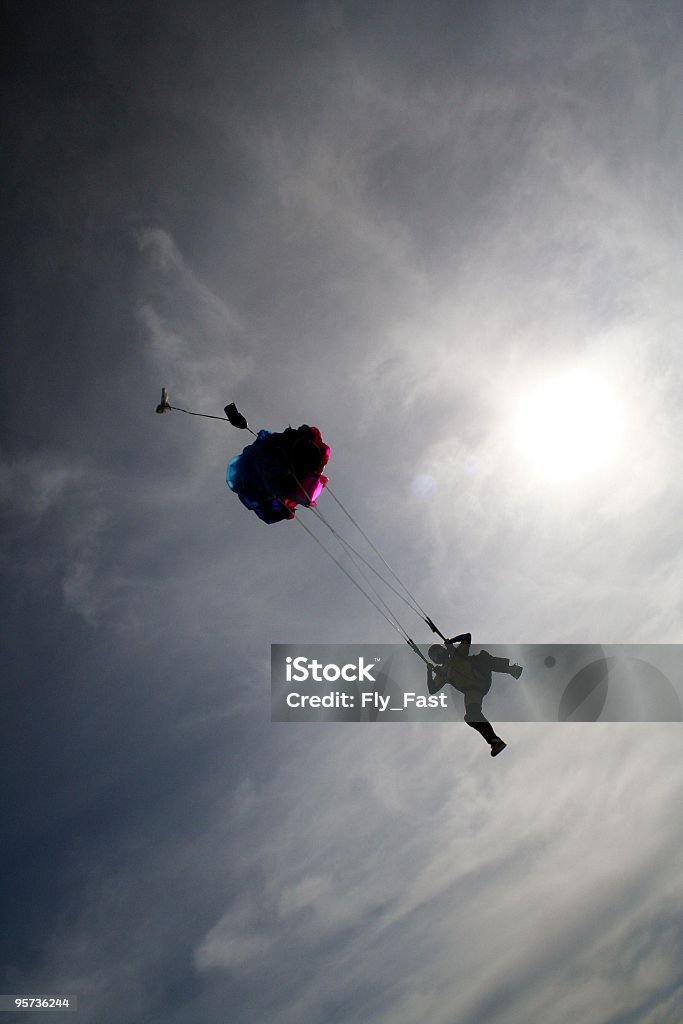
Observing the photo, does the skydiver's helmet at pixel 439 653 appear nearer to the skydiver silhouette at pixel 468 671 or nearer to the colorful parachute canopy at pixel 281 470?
the skydiver silhouette at pixel 468 671

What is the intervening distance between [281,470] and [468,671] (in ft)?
18.3

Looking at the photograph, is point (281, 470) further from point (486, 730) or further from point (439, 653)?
point (486, 730)

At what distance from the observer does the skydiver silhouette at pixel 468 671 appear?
10.2m

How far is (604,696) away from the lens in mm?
13836

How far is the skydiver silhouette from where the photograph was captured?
33.4 feet

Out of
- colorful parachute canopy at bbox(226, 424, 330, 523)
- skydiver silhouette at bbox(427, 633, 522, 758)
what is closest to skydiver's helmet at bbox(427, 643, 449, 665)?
skydiver silhouette at bbox(427, 633, 522, 758)

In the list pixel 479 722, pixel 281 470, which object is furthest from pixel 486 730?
pixel 281 470

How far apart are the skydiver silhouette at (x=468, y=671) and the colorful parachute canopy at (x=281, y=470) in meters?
4.25

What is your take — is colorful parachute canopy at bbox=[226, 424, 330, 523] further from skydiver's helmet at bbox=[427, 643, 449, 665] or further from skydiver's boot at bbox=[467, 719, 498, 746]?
skydiver's boot at bbox=[467, 719, 498, 746]

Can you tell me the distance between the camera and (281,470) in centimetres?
1039

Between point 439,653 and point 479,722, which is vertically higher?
point 439,653

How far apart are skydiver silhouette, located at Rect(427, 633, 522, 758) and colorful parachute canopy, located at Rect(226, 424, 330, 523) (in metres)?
4.25

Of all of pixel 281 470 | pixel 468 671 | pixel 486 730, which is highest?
pixel 281 470

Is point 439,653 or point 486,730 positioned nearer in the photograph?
point 486,730
